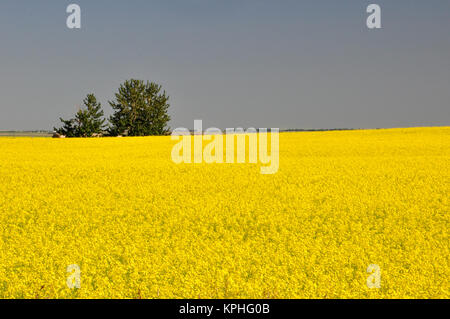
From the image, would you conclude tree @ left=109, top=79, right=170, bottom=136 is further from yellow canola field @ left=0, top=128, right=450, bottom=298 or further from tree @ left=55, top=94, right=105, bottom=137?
yellow canola field @ left=0, top=128, right=450, bottom=298

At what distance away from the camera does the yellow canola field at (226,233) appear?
18.7 ft

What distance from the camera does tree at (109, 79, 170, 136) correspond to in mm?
79250

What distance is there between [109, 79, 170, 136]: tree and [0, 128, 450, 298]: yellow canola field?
64090 millimetres

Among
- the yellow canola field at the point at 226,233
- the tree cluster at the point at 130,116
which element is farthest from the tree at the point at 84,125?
the yellow canola field at the point at 226,233

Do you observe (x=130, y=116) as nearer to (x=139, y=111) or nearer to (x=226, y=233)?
(x=139, y=111)

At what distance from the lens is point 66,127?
7850cm

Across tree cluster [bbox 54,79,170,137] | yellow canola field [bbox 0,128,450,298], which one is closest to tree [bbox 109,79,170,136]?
tree cluster [bbox 54,79,170,137]

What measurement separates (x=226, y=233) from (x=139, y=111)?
78185 millimetres

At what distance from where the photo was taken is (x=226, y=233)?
8234mm

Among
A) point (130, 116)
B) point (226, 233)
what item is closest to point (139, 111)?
point (130, 116)
